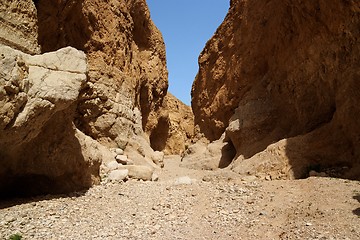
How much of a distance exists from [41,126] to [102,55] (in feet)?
23.0

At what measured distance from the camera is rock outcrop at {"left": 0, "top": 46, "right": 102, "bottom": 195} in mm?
5023

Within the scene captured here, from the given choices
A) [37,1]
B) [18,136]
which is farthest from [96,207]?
[37,1]

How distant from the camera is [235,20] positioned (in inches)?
634

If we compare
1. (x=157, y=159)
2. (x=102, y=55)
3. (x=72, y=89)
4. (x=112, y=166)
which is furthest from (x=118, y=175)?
(x=102, y=55)

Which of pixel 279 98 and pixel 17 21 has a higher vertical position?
pixel 279 98

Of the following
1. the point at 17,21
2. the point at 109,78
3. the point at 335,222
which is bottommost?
the point at 335,222

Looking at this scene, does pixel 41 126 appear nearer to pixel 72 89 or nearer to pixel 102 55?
pixel 72 89

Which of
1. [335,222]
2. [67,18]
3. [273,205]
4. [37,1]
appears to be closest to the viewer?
[335,222]

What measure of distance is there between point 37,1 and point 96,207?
6913 millimetres

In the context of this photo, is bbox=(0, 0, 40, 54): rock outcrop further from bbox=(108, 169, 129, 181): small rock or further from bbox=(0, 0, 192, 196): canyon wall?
bbox=(108, 169, 129, 181): small rock

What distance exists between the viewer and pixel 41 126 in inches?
227

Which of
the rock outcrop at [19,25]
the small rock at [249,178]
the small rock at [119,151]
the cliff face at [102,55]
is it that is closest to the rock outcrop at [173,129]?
the cliff face at [102,55]

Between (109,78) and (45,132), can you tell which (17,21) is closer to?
(45,132)

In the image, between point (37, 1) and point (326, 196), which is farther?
point (37, 1)
